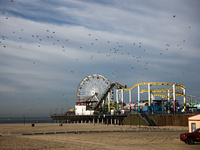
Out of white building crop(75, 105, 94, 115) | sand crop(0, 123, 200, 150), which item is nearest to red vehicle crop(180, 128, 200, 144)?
sand crop(0, 123, 200, 150)

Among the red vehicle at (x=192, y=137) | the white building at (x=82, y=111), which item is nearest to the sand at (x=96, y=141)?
the red vehicle at (x=192, y=137)

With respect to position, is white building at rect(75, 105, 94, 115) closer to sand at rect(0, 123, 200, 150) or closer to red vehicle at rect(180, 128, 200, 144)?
sand at rect(0, 123, 200, 150)

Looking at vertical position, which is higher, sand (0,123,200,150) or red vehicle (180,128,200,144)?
red vehicle (180,128,200,144)

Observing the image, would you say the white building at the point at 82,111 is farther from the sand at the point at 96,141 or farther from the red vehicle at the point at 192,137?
the red vehicle at the point at 192,137

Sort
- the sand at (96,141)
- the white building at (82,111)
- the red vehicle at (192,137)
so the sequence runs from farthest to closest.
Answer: the white building at (82,111) < the red vehicle at (192,137) < the sand at (96,141)

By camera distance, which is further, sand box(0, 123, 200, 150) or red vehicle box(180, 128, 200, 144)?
red vehicle box(180, 128, 200, 144)

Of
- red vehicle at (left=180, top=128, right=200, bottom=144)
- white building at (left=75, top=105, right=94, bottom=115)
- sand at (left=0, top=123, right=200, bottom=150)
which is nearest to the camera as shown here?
sand at (left=0, top=123, right=200, bottom=150)

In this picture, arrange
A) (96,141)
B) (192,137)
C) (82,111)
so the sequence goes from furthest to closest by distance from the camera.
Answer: (82,111), (96,141), (192,137)

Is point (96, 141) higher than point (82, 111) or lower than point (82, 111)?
higher

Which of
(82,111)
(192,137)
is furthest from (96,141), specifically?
(82,111)

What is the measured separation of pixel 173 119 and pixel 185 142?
3575 centimetres

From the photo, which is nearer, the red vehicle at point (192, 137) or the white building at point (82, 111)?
the red vehicle at point (192, 137)

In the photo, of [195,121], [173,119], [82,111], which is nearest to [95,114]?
[82,111]

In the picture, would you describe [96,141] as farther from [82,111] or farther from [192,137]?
[82,111]
